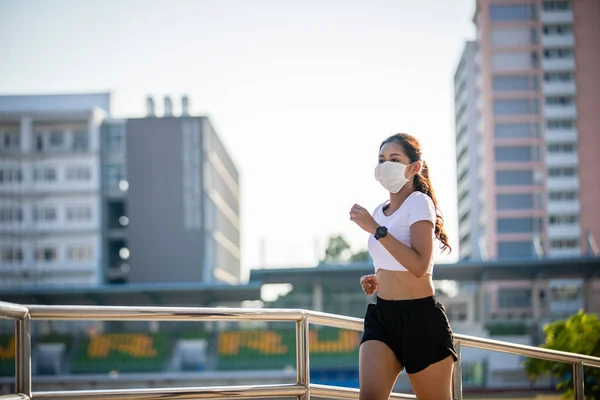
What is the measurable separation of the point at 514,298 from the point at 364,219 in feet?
209

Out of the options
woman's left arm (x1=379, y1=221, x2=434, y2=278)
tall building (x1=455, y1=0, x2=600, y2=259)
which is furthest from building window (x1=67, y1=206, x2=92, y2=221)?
woman's left arm (x1=379, y1=221, x2=434, y2=278)

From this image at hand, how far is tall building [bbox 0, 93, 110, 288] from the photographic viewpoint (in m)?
70.1

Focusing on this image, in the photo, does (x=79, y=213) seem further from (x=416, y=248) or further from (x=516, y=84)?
(x=416, y=248)

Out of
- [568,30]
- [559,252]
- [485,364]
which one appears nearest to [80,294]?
[485,364]

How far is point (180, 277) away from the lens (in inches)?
2603

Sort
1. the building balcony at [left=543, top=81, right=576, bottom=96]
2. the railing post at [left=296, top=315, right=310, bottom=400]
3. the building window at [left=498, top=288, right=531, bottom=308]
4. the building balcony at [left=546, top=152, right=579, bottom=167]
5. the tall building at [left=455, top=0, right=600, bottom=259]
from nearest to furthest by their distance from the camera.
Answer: the railing post at [left=296, top=315, right=310, bottom=400] < the building window at [left=498, top=288, right=531, bottom=308] < the tall building at [left=455, top=0, right=600, bottom=259] < the building balcony at [left=546, top=152, right=579, bottom=167] < the building balcony at [left=543, top=81, right=576, bottom=96]

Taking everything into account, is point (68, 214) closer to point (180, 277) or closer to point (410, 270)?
point (180, 277)

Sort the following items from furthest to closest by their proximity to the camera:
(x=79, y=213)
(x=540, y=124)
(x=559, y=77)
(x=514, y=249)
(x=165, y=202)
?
(x=559, y=77) < (x=540, y=124) < (x=79, y=213) < (x=514, y=249) < (x=165, y=202)

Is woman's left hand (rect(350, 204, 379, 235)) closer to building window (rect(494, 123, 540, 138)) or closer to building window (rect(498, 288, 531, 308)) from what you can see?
building window (rect(498, 288, 531, 308))

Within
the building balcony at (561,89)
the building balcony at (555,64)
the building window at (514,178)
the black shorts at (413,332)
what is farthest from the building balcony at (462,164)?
the black shorts at (413,332)

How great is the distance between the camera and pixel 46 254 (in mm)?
70750

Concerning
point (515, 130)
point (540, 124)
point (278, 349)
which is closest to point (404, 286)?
point (278, 349)

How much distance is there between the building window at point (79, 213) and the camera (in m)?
70.1

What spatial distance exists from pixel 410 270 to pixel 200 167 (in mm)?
63721
